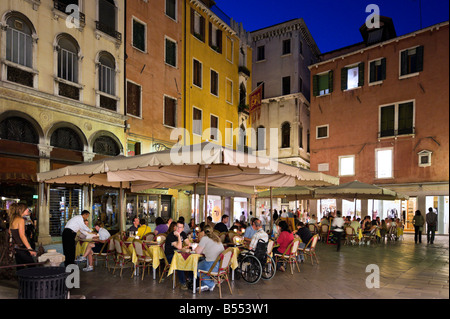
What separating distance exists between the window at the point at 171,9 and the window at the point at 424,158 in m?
15.2

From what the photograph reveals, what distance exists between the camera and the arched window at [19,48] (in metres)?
11.4

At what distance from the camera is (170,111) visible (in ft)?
61.3

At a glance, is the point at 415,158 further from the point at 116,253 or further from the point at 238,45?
the point at 116,253

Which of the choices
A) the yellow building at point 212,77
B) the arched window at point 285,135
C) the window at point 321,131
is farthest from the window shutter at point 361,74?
the yellow building at point 212,77

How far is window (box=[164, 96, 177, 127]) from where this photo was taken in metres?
18.4

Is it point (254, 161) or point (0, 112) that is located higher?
point (0, 112)

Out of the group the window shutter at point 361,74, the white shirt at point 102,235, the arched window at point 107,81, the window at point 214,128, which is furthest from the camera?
the window shutter at point 361,74

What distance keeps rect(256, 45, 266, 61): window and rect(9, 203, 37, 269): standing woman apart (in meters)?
25.3

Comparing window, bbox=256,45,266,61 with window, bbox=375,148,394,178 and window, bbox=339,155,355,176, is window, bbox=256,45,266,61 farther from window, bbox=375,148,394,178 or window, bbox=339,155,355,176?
window, bbox=375,148,394,178

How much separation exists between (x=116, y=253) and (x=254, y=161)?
4039mm

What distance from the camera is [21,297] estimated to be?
449 centimetres

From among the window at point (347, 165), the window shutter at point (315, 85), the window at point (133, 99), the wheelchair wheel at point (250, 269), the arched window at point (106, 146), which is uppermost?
the window shutter at point (315, 85)

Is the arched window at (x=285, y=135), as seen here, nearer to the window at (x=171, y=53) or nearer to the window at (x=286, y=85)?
the window at (x=286, y=85)

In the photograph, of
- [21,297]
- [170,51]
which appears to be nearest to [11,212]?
[21,297]
